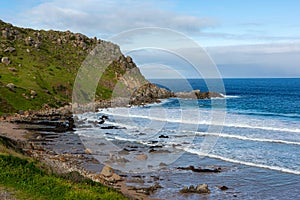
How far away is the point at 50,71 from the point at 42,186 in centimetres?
9865

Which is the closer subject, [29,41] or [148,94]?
[29,41]

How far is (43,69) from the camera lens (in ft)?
378

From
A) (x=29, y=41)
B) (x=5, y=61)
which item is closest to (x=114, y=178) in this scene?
(x=5, y=61)

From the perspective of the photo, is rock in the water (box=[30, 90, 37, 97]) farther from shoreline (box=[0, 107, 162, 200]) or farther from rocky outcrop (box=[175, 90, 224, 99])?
rocky outcrop (box=[175, 90, 224, 99])

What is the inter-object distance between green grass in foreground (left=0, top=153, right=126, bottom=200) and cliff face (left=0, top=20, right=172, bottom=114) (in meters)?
57.6

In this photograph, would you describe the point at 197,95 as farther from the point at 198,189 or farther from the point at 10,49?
the point at 198,189

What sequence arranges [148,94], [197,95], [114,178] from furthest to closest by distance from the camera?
[197,95] → [148,94] → [114,178]

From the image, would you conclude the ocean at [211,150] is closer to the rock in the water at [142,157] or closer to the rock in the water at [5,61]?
the rock in the water at [142,157]

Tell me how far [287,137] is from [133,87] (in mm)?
86036

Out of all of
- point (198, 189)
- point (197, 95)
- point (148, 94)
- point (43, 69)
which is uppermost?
point (43, 69)

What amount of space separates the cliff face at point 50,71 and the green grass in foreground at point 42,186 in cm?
5764

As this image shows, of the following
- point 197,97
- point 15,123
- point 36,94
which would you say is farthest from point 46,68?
point 197,97

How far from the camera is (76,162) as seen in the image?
39.2 metres

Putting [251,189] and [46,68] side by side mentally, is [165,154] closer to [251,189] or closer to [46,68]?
[251,189]
